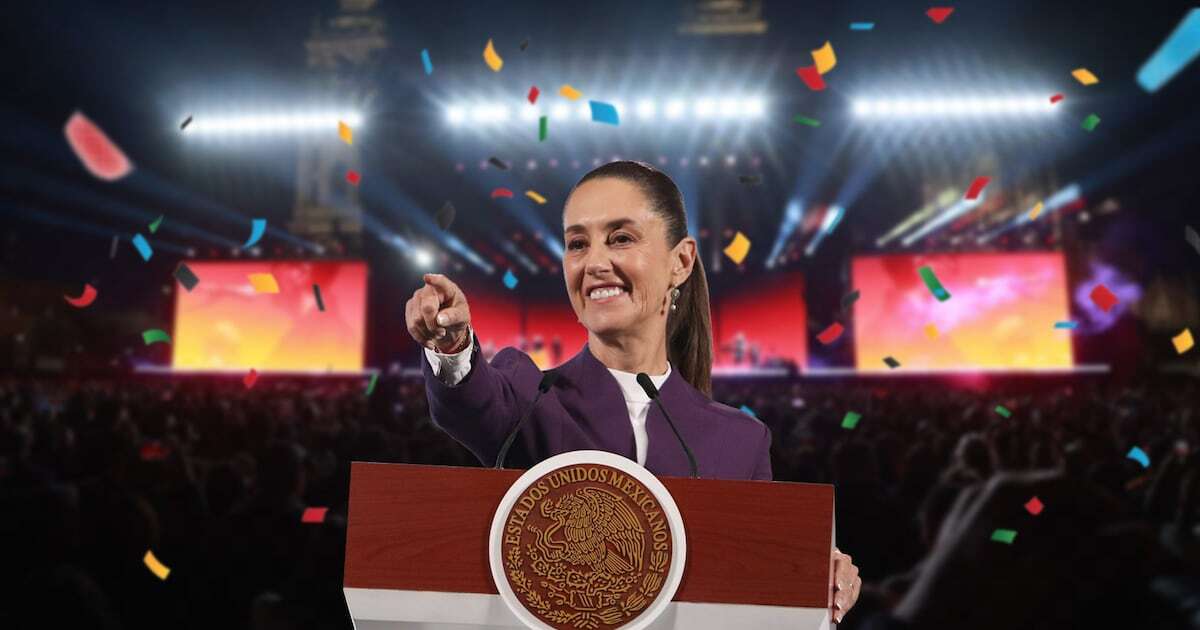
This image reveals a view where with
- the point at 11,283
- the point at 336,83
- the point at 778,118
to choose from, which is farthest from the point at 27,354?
the point at 778,118

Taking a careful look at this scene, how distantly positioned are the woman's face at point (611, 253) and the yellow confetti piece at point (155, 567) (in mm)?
1872

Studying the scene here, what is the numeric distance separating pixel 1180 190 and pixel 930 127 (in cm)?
434

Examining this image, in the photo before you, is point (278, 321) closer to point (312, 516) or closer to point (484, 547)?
point (312, 516)

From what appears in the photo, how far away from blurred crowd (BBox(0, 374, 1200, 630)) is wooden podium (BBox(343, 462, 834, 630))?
36.7 inches

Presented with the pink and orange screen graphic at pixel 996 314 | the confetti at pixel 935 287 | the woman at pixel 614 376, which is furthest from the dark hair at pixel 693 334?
the pink and orange screen graphic at pixel 996 314

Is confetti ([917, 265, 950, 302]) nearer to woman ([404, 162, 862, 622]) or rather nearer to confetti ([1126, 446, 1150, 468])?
confetti ([1126, 446, 1150, 468])

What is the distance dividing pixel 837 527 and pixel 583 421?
6.24 feet

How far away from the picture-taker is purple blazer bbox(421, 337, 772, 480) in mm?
1439

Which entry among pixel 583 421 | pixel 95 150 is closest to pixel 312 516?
pixel 583 421

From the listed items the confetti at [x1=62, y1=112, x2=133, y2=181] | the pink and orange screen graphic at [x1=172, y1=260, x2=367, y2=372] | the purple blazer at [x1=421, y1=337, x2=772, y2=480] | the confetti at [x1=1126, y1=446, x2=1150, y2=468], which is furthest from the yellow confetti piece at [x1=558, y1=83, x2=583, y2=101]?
the pink and orange screen graphic at [x1=172, y1=260, x2=367, y2=372]

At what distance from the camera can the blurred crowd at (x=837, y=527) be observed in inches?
79.5

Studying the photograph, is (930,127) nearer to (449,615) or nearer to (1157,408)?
(1157,408)

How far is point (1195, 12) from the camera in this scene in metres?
9.98

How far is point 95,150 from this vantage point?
47.8ft
